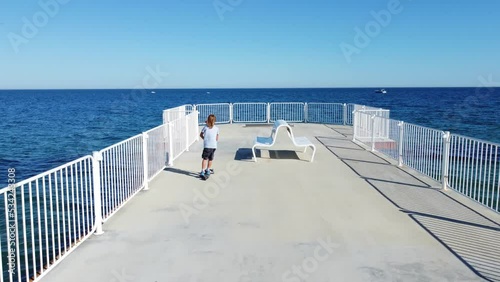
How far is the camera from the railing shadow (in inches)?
196

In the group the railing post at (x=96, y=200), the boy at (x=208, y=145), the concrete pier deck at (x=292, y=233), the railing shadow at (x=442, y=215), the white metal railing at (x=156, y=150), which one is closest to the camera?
the concrete pier deck at (x=292, y=233)

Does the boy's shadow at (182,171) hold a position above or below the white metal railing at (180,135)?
below

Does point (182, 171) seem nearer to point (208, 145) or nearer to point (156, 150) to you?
point (156, 150)

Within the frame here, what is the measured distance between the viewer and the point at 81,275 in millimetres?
4457

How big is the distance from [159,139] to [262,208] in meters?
4.08

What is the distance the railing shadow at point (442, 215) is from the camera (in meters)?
4.97

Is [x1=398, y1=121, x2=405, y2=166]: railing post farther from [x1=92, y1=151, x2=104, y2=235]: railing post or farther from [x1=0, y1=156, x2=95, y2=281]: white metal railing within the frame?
[x1=92, y1=151, x2=104, y2=235]: railing post

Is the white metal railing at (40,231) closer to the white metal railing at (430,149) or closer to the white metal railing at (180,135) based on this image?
the white metal railing at (180,135)

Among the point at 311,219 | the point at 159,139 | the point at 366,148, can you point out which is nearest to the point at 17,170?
the point at 159,139

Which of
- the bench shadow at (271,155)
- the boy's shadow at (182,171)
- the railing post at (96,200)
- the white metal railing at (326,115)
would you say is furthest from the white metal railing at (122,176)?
the white metal railing at (326,115)

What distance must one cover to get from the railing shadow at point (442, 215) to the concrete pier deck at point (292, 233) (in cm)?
2

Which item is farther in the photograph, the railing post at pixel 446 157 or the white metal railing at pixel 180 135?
the white metal railing at pixel 180 135

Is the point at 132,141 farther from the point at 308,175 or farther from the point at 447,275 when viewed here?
the point at 447,275

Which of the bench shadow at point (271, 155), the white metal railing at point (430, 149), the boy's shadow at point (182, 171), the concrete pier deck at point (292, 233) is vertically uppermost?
the white metal railing at point (430, 149)
